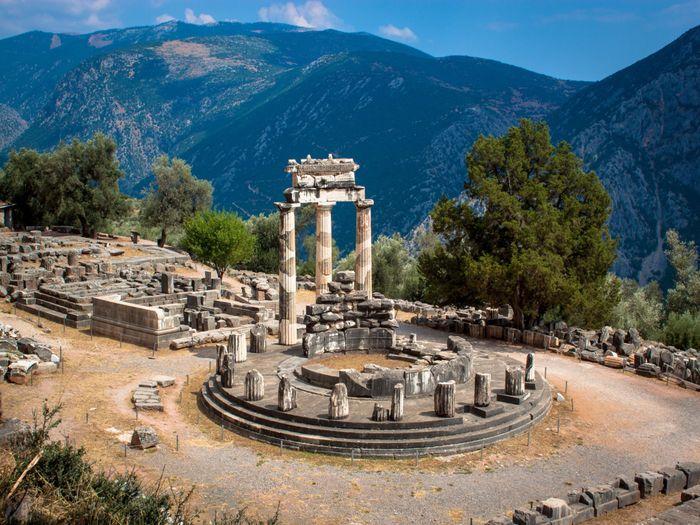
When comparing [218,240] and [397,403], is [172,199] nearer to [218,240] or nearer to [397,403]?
[218,240]

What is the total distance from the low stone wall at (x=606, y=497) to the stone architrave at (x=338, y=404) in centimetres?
509

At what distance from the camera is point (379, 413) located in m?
16.4

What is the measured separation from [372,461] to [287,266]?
400 inches

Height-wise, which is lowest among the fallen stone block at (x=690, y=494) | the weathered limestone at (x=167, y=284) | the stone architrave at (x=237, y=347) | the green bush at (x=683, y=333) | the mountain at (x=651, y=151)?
the fallen stone block at (x=690, y=494)

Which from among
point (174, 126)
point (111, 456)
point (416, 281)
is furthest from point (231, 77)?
point (111, 456)

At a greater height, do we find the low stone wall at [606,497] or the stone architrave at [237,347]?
the stone architrave at [237,347]

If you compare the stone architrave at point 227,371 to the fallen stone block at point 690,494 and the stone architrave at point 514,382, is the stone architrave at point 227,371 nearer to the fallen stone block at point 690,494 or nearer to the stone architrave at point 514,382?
the stone architrave at point 514,382

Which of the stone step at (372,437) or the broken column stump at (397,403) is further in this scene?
the broken column stump at (397,403)

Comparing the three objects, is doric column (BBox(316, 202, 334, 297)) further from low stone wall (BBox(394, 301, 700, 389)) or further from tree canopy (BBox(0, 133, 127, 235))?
tree canopy (BBox(0, 133, 127, 235))

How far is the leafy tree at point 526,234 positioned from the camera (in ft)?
90.9

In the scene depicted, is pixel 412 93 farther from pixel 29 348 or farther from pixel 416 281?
pixel 29 348

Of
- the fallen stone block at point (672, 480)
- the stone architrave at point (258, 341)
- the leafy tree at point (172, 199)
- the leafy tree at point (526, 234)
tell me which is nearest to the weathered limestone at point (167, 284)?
the stone architrave at point (258, 341)

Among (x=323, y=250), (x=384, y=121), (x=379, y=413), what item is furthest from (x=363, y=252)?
(x=384, y=121)

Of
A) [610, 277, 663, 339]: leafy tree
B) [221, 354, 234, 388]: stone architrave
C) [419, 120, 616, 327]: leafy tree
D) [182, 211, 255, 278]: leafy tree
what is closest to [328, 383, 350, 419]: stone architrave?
[221, 354, 234, 388]: stone architrave
